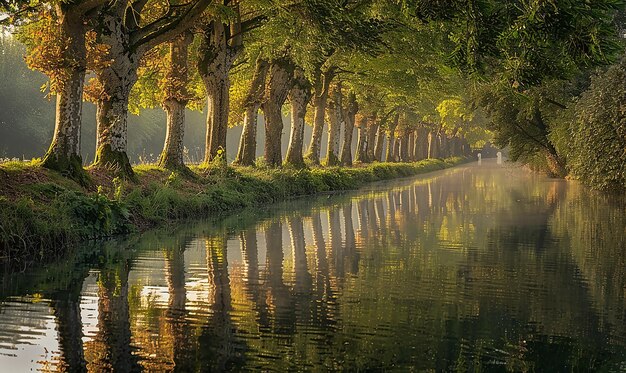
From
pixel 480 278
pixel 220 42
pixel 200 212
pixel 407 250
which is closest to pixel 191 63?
pixel 220 42

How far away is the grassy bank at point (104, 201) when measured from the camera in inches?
575

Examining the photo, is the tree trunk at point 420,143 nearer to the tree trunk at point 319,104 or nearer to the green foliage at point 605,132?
the tree trunk at point 319,104

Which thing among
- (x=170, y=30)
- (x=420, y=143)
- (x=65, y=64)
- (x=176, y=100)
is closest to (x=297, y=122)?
(x=176, y=100)

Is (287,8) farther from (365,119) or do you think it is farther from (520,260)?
(365,119)

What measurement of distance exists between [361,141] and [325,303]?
2453 inches

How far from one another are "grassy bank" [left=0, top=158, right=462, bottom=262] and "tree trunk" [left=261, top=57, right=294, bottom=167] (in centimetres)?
708

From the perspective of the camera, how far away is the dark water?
24.3 feet

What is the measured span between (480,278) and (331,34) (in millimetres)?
13761

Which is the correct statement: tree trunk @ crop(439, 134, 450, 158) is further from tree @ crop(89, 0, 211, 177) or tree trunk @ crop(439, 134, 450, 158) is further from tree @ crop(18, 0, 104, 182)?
tree @ crop(18, 0, 104, 182)

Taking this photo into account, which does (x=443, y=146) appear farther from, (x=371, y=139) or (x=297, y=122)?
(x=297, y=122)

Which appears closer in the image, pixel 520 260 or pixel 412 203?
pixel 520 260

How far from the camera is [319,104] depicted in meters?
52.5

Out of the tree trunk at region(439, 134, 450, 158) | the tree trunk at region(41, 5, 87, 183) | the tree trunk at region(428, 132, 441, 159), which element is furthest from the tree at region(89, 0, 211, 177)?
the tree trunk at region(439, 134, 450, 158)

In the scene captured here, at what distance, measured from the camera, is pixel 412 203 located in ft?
103
